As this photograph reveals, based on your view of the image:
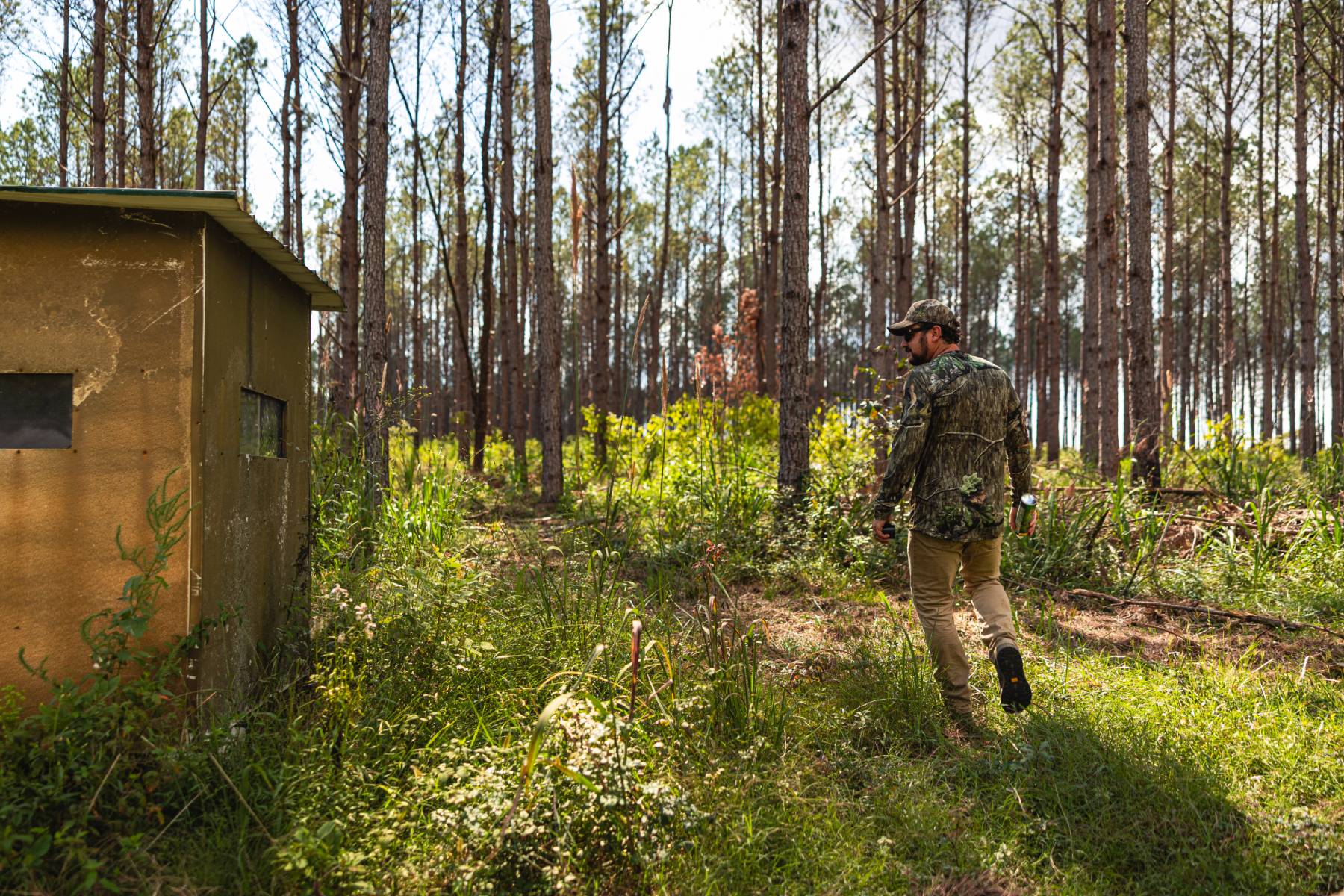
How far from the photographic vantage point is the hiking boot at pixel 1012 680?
3.35 m

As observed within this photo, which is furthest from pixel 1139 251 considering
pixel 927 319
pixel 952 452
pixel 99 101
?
pixel 99 101

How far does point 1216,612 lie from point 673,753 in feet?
13.0

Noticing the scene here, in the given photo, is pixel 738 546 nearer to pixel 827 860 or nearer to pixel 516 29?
pixel 827 860

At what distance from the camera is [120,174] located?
1098 centimetres

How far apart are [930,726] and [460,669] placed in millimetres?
2153

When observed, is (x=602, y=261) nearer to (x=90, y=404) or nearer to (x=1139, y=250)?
(x=1139, y=250)

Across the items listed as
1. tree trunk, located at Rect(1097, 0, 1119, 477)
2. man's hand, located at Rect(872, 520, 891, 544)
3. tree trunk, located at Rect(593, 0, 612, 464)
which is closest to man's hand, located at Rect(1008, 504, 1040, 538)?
man's hand, located at Rect(872, 520, 891, 544)

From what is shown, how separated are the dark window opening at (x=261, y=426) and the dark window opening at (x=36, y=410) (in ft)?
1.88

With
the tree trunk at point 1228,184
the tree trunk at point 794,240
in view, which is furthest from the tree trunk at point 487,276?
the tree trunk at point 1228,184

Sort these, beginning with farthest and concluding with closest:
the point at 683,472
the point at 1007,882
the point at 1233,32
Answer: the point at 1233,32 → the point at 683,472 → the point at 1007,882

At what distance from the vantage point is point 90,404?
2.63 m

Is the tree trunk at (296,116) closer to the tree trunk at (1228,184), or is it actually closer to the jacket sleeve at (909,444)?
the jacket sleeve at (909,444)

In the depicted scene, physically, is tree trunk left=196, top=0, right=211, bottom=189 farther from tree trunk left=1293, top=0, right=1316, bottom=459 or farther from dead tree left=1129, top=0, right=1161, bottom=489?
tree trunk left=1293, top=0, right=1316, bottom=459

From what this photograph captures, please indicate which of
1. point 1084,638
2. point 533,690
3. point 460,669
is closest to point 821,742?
point 533,690
